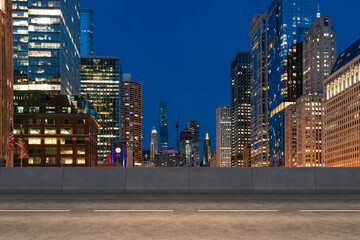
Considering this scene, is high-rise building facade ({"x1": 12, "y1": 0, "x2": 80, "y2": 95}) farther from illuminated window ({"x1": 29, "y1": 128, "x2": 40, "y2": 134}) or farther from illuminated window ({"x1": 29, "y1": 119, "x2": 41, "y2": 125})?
illuminated window ({"x1": 29, "y1": 128, "x2": 40, "y2": 134})

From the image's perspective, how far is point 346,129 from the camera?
173m

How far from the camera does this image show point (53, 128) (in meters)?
127

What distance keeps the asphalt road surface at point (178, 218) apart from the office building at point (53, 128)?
11624 cm

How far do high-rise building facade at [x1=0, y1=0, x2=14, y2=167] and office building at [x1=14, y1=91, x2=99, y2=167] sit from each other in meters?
29.5

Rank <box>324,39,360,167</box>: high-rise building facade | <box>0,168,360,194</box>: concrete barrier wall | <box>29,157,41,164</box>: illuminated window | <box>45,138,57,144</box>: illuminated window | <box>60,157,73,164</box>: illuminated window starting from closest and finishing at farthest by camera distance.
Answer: <box>0,168,360,194</box>: concrete barrier wall, <box>29,157,41,164</box>: illuminated window, <box>45,138,57,144</box>: illuminated window, <box>60,157,73,164</box>: illuminated window, <box>324,39,360,167</box>: high-rise building facade

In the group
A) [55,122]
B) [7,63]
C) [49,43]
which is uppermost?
[49,43]

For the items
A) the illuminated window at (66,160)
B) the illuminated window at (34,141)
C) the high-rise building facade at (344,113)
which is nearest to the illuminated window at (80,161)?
the illuminated window at (66,160)

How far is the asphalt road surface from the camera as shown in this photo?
7.65 m

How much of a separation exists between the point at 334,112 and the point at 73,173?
188 metres

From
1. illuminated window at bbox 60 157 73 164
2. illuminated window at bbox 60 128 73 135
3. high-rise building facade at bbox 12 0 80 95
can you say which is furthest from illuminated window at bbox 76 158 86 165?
high-rise building facade at bbox 12 0 80 95

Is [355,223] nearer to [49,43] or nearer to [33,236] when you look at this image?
[33,236]

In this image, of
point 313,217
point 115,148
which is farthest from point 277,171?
point 115,148

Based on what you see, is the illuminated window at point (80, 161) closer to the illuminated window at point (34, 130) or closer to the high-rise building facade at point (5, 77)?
the illuminated window at point (34, 130)

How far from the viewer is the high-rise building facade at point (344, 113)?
16575 cm
